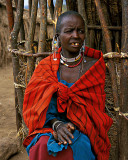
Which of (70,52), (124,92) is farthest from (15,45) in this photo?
(124,92)

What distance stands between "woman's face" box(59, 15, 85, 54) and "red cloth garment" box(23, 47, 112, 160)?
21 cm

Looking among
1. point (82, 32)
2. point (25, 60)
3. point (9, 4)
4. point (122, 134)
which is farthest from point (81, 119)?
point (9, 4)

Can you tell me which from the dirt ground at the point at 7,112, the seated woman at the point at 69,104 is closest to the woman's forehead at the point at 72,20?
the seated woman at the point at 69,104

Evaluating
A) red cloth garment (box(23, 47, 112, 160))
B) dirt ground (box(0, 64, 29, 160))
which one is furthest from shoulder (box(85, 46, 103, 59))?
dirt ground (box(0, 64, 29, 160))

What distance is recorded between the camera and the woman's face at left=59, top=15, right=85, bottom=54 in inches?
61.6

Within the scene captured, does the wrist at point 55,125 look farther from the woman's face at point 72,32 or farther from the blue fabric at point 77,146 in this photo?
the woman's face at point 72,32

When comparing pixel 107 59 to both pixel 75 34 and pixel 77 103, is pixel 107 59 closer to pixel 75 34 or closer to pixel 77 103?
pixel 75 34

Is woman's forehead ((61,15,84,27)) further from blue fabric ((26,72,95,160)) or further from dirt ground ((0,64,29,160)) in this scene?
dirt ground ((0,64,29,160))

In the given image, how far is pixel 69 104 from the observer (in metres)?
1.52

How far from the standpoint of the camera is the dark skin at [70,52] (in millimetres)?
1364

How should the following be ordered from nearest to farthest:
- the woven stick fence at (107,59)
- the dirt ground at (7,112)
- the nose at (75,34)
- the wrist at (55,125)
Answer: the wrist at (55,125), the nose at (75,34), the woven stick fence at (107,59), the dirt ground at (7,112)

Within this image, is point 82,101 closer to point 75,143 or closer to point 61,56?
point 75,143

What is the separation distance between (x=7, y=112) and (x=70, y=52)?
2296mm

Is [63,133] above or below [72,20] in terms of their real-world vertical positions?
below
